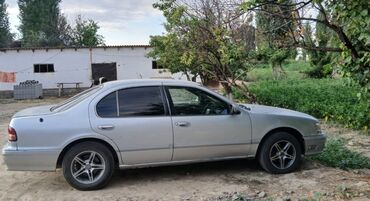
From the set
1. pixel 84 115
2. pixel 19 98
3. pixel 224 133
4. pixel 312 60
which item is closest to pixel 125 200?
pixel 84 115

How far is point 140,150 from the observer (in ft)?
20.4

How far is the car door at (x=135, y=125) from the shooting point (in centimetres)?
614

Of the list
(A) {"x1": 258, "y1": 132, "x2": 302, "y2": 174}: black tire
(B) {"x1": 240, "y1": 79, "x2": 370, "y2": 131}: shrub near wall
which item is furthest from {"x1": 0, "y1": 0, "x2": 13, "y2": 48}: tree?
(A) {"x1": 258, "y1": 132, "x2": 302, "y2": 174}: black tire

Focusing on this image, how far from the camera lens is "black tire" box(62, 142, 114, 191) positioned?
237 inches

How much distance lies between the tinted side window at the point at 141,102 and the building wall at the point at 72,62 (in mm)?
22797

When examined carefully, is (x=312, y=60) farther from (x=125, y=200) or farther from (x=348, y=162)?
(x=125, y=200)

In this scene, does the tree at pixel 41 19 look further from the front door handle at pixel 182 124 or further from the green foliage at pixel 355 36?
the green foliage at pixel 355 36

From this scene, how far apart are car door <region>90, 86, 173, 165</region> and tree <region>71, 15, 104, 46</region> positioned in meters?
38.9

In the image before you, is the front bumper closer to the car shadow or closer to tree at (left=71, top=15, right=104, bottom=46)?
the car shadow

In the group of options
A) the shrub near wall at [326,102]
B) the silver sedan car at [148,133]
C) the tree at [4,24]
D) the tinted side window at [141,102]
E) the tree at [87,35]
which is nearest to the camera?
the silver sedan car at [148,133]

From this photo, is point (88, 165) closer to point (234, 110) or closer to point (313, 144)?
point (234, 110)

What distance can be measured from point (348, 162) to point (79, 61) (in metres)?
24.8

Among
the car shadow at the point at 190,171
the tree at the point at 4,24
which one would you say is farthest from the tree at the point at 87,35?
the car shadow at the point at 190,171

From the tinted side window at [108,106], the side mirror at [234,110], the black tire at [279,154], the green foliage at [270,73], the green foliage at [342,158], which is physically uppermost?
the green foliage at [270,73]
